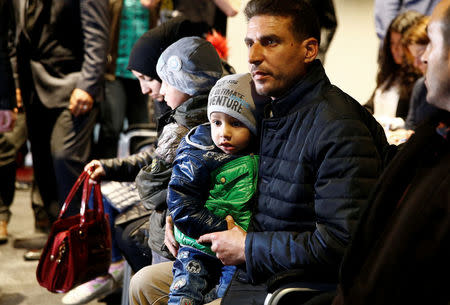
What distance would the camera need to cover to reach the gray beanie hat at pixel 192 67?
2.36m

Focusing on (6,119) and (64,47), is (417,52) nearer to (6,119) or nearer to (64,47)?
(64,47)

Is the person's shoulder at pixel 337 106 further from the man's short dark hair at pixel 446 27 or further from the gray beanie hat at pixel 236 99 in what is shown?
the man's short dark hair at pixel 446 27

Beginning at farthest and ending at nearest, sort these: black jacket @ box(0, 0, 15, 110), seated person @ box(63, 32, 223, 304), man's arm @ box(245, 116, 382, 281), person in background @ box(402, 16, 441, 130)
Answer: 1. black jacket @ box(0, 0, 15, 110)
2. person in background @ box(402, 16, 441, 130)
3. seated person @ box(63, 32, 223, 304)
4. man's arm @ box(245, 116, 382, 281)

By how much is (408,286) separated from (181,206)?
2.96ft

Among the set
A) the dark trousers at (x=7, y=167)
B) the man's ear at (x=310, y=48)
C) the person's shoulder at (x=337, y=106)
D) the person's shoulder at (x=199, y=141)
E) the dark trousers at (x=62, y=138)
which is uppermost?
the man's ear at (x=310, y=48)

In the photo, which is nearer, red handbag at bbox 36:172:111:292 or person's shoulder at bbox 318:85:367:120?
person's shoulder at bbox 318:85:367:120

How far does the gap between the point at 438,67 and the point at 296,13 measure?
0.63 meters

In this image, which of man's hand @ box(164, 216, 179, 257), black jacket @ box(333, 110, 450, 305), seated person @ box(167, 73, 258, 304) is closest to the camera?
black jacket @ box(333, 110, 450, 305)

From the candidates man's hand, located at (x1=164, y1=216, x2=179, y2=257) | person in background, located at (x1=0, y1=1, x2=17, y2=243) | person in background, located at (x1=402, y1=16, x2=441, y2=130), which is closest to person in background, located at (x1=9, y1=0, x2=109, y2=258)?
person in background, located at (x1=0, y1=1, x2=17, y2=243)

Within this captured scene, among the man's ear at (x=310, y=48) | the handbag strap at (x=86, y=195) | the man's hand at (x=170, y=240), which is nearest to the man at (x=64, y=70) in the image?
the handbag strap at (x=86, y=195)

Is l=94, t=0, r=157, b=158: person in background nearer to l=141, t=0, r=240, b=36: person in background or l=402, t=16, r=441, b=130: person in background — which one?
l=141, t=0, r=240, b=36: person in background

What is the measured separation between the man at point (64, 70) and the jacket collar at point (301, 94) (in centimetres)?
236

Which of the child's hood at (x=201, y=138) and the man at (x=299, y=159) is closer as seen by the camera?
the man at (x=299, y=159)

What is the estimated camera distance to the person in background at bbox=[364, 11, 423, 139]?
333 cm
